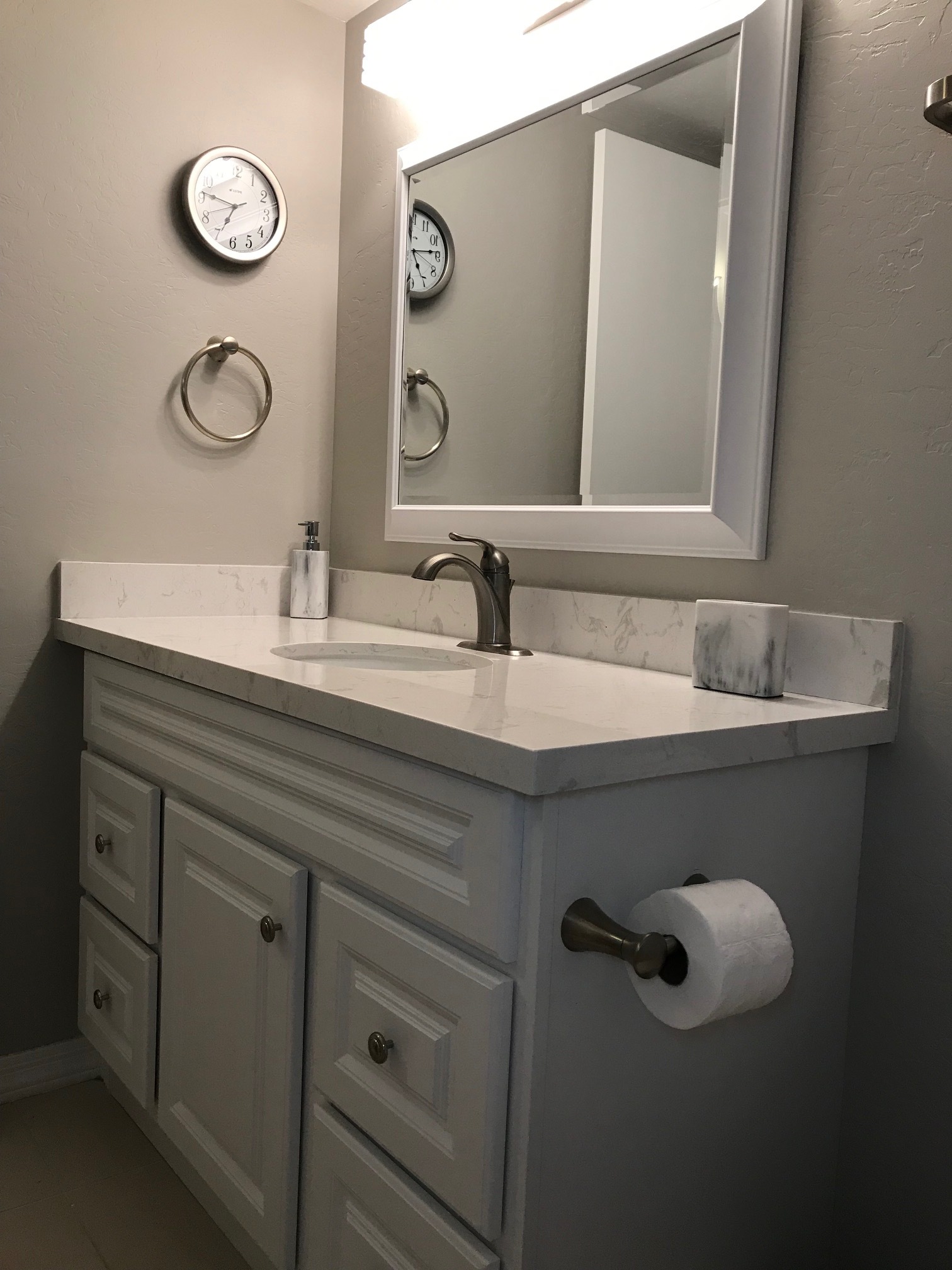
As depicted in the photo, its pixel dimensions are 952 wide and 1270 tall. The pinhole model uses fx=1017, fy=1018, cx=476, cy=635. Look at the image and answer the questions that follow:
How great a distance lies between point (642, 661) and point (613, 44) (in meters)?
0.87

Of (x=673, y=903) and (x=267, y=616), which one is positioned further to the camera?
(x=267, y=616)

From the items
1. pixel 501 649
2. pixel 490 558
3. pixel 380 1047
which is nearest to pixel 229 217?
pixel 490 558

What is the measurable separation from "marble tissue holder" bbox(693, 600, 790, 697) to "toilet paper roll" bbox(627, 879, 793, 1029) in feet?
1.05

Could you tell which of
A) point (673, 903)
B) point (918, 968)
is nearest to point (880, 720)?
point (918, 968)

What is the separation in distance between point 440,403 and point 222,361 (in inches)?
16.9

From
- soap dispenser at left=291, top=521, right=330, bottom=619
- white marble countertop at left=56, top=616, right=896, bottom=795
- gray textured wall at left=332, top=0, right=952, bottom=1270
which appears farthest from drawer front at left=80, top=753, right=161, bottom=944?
gray textured wall at left=332, top=0, right=952, bottom=1270

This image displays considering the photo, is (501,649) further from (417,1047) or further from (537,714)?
(417,1047)

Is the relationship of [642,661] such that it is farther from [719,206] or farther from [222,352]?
[222,352]

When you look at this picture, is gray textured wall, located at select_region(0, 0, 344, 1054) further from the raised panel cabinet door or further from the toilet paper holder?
the toilet paper holder

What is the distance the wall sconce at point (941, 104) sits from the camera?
0.85m

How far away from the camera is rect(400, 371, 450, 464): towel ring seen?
1791 mm

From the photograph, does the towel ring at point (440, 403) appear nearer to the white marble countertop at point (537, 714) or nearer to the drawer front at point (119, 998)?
the white marble countertop at point (537, 714)

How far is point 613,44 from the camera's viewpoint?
1.44 metres

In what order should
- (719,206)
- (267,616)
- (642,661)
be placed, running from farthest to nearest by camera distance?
(267,616), (642,661), (719,206)
